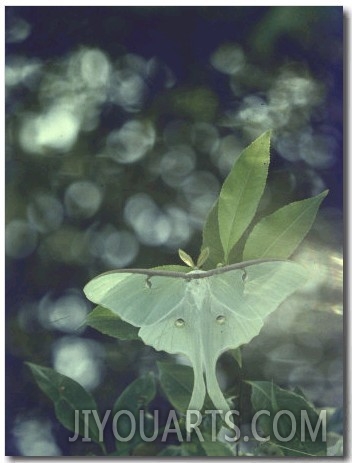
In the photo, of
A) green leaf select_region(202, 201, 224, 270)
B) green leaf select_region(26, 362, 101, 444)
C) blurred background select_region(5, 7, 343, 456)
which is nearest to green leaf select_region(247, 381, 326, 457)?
blurred background select_region(5, 7, 343, 456)

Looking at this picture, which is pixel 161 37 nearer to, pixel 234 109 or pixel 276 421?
pixel 234 109

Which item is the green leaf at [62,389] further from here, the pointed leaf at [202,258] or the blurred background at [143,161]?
the pointed leaf at [202,258]

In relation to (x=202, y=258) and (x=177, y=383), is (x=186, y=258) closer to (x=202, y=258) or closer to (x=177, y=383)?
(x=202, y=258)

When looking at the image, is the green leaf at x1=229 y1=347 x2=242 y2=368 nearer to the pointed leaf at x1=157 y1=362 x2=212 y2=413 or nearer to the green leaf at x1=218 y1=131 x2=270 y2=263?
the pointed leaf at x1=157 y1=362 x2=212 y2=413

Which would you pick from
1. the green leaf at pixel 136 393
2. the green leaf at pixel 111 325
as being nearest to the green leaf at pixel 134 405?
the green leaf at pixel 136 393

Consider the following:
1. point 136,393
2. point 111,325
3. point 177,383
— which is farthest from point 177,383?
point 111,325

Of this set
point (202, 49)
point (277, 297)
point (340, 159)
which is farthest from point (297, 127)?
point (277, 297)

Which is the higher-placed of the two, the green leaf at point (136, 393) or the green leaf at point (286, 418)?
the green leaf at point (136, 393)
